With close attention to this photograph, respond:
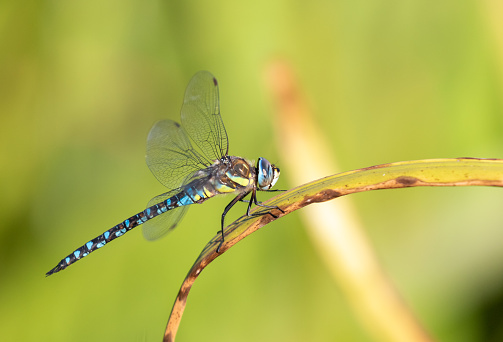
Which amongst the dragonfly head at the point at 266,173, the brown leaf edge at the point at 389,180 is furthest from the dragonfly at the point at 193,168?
the brown leaf edge at the point at 389,180

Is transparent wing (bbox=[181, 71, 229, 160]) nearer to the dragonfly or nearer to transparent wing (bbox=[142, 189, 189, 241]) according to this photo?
the dragonfly

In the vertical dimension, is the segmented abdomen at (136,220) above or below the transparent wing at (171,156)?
below

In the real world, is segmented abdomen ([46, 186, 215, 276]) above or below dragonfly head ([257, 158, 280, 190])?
above

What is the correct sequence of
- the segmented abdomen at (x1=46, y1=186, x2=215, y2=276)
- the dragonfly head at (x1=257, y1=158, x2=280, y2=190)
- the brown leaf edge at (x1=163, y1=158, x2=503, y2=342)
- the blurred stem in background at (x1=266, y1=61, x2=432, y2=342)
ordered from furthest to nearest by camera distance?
1. the dragonfly head at (x1=257, y1=158, x2=280, y2=190)
2. the segmented abdomen at (x1=46, y1=186, x2=215, y2=276)
3. the blurred stem in background at (x1=266, y1=61, x2=432, y2=342)
4. the brown leaf edge at (x1=163, y1=158, x2=503, y2=342)

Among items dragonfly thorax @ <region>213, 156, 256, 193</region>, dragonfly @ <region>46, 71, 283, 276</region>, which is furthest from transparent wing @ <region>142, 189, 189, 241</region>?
dragonfly thorax @ <region>213, 156, 256, 193</region>

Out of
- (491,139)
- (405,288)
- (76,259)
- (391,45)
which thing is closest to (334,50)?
(391,45)

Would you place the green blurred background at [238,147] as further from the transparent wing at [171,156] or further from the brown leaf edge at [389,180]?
the brown leaf edge at [389,180]
